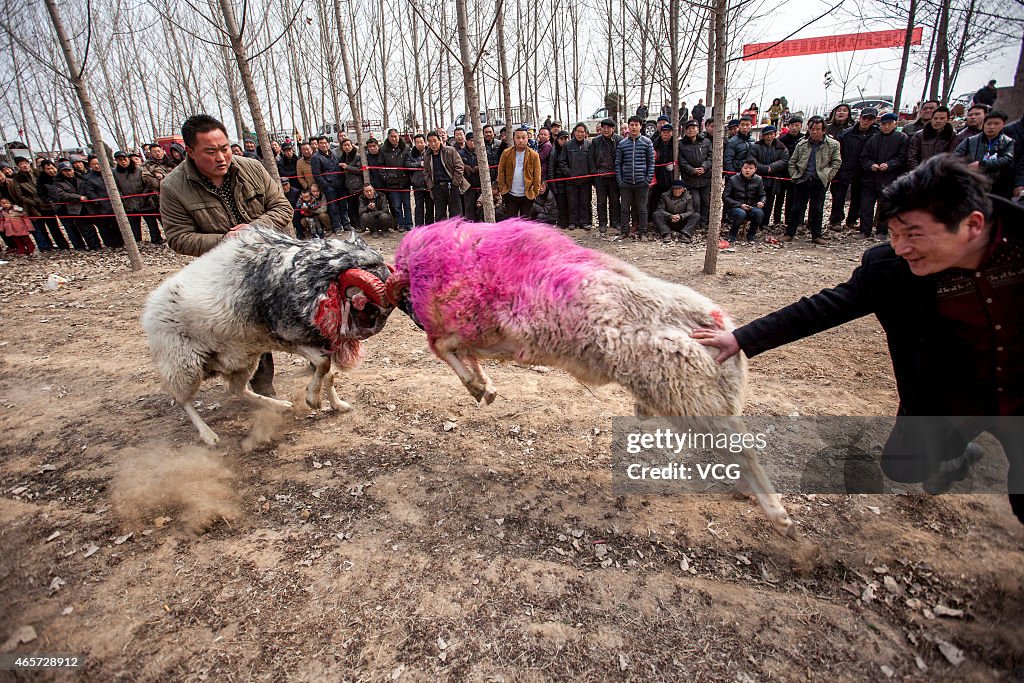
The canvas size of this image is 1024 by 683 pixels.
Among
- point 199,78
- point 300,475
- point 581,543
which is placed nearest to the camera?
point 581,543

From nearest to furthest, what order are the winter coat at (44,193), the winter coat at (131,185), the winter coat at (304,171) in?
the winter coat at (44,193), the winter coat at (131,185), the winter coat at (304,171)

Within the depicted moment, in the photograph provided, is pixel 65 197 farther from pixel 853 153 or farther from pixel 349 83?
pixel 853 153

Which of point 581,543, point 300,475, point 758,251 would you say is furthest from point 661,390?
point 758,251

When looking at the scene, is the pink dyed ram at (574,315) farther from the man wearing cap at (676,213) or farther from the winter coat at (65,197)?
the winter coat at (65,197)

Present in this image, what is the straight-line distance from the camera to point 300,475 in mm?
3537

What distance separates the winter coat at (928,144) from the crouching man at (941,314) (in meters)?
7.76

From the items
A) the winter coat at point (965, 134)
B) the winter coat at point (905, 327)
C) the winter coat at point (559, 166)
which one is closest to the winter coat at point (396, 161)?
the winter coat at point (559, 166)

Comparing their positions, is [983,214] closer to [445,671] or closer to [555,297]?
[555,297]

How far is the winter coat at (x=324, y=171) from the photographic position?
39.1ft

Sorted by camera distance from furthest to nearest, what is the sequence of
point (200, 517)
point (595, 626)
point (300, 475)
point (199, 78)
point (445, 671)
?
1. point (199, 78)
2. point (300, 475)
3. point (200, 517)
4. point (595, 626)
5. point (445, 671)

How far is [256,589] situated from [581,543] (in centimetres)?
178

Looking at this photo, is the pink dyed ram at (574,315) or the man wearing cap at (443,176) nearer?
the pink dyed ram at (574,315)

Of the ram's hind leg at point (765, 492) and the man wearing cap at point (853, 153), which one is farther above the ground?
the man wearing cap at point (853, 153)

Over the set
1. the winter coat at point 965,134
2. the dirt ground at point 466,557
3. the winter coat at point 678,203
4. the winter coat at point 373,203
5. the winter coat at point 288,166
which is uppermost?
the winter coat at point 288,166
